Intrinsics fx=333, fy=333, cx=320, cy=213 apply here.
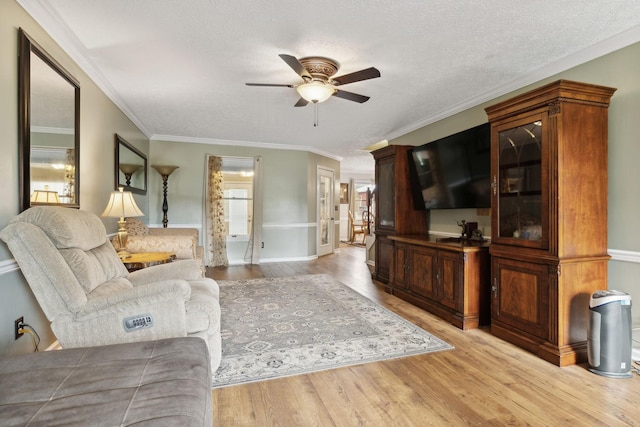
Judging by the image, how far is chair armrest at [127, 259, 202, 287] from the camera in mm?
2562

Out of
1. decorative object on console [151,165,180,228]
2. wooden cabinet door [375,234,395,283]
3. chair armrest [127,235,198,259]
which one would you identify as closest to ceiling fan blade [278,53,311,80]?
chair armrest [127,235,198,259]

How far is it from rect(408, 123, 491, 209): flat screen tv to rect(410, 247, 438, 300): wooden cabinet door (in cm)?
70

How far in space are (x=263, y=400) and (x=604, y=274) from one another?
8.48 ft

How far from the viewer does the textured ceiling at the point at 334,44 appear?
218cm

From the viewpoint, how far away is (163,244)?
371 centimetres

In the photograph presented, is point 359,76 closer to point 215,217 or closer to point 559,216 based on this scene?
point 559,216

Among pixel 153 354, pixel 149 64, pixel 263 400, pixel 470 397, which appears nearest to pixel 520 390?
pixel 470 397

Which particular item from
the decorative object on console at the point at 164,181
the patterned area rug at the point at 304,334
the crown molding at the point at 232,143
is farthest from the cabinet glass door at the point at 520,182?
the decorative object on console at the point at 164,181

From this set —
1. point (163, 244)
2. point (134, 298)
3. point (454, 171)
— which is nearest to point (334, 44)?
point (454, 171)

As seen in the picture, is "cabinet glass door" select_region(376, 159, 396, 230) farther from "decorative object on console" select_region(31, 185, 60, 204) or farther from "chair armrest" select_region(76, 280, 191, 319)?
"decorative object on console" select_region(31, 185, 60, 204)

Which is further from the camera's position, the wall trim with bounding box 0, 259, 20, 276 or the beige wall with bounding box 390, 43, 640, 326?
Answer: the beige wall with bounding box 390, 43, 640, 326

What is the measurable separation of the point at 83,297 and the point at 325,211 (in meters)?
6.31

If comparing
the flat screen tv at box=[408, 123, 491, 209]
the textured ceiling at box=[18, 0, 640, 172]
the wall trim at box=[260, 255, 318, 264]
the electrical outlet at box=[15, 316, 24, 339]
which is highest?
the textured ceiling at box=[18, 0, 640, 172]

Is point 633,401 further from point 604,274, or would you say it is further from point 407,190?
point 407,190
